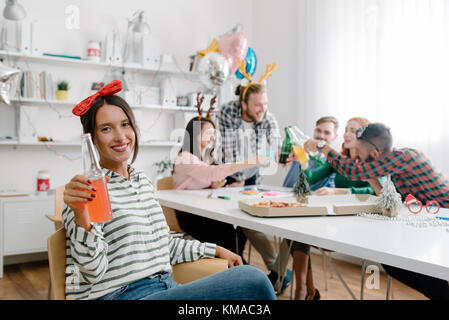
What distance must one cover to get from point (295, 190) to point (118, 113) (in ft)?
3.07

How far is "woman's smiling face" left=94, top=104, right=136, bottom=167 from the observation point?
45.8 inches

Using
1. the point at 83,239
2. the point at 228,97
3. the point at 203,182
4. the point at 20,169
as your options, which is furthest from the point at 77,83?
the point at 83,239

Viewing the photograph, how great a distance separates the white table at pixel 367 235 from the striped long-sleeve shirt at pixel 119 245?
408 millimetres

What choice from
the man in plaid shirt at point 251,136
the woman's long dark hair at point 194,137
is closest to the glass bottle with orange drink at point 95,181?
the woman's long dark hair at point 194,137

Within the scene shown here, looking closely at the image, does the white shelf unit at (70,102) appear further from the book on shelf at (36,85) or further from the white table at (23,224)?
the white table at (23,224)

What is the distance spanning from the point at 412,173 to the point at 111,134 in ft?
4.23

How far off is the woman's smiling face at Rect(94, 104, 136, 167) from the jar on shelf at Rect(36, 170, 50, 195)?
258 centimetres

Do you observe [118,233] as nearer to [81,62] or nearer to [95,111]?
[95,111]

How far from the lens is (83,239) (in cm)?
94

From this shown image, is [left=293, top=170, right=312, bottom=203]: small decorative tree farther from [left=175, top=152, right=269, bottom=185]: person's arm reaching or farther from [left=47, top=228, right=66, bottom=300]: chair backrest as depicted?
[left=47, top=228, right=66, bottom=300]: chair backrest

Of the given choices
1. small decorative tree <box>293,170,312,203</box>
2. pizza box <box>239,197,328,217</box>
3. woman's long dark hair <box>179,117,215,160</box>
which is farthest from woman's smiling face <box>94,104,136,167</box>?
woman's long dark hair <box>179,117,215,160</box>

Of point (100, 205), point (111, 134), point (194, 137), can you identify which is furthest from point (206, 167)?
point (100, 205)
